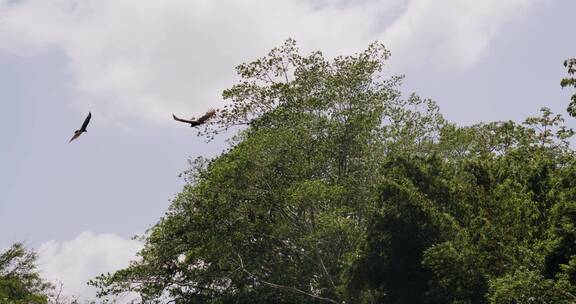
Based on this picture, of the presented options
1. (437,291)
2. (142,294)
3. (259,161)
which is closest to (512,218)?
(437,291)

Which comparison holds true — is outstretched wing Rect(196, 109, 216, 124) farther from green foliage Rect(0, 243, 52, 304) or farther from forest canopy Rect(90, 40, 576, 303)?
green foliage Rect(0, 243, 52, 304)

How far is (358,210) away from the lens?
30609 mm

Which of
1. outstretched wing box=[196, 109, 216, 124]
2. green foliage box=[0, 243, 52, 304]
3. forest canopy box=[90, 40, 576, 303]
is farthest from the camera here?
green foliage box=[0, 243, 52, 304]

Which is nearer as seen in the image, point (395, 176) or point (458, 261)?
point (458, 261)

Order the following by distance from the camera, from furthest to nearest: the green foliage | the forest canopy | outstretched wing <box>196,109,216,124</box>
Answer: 1. the green foliage
2. the forest canopy
3. outstretched wing <box>196,109,216,124</box>

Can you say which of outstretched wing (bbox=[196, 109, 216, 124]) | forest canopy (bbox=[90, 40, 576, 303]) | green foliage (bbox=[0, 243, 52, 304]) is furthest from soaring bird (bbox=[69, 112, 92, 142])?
green foliage (bbox=[0, 243, 52, 304])

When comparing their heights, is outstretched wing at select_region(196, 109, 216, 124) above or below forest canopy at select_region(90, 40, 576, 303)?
below

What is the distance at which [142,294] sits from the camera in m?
31.6

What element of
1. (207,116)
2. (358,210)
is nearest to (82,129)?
(207,116)

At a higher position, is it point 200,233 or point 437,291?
point 200,233

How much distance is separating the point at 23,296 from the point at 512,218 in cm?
3281

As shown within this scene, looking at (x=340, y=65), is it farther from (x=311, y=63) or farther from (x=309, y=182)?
(x=309, y=182)

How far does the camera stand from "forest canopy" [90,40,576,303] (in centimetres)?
2131

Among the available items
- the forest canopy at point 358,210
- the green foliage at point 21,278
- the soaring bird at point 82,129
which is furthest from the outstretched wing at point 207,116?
the green foliage at point 21,278
